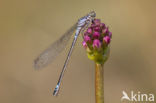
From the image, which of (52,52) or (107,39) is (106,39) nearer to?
(107,39)

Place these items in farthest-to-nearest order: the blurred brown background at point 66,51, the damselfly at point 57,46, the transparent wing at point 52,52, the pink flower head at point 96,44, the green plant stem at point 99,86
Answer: the blurred brown background at point 66,51, the transparent wing at point 52,52, the damselfly at point 57,46, the pink flower head at point 96,44, the green plant stem at point 99,86

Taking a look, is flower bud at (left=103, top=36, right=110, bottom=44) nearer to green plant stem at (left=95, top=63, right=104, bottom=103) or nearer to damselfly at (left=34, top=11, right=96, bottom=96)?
green plant stem at (left=95, top=63, right=104, bottom=103)

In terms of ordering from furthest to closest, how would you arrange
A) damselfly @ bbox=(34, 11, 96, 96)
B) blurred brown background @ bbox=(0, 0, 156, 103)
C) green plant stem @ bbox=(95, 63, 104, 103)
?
blurred brown background @ bbox=(0, 0, 156, 103) → damselfly @ bbox=(34, 11, 96, 96) → green plant stem @ bbox=(95, 63, 104, 103)

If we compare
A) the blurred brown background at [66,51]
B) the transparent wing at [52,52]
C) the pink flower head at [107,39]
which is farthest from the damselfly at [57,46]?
the blurred brown background at [66,51]

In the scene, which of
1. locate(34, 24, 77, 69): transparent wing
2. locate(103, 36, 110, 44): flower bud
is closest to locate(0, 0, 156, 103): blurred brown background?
locate(34, 24, 77, 69): transparent wing

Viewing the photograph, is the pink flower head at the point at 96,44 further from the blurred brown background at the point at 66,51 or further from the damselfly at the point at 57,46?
the blurred brown background at the point at 66,51

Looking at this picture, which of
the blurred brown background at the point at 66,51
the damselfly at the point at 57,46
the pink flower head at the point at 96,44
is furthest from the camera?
the blurred brown background at the point at 66,51

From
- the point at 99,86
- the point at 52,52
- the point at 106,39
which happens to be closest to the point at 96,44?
the point at 106,39

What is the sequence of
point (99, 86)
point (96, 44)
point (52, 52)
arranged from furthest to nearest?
1. point (52, 52)
2. point (96, 44)
3. point (99, 86)

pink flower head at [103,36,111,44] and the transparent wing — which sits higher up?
the transparent wing

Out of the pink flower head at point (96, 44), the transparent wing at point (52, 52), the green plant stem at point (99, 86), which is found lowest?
the green plant stem at point (99, 86)
